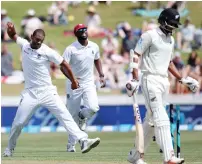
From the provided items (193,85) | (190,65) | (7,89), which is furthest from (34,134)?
(193,85)

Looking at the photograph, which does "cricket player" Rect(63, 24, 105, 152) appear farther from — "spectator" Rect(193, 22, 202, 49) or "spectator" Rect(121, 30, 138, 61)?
"spectator" Rect(193, 22, 202, 49)

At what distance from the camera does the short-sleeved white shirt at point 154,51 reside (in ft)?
30.5

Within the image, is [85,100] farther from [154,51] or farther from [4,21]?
[4,21]

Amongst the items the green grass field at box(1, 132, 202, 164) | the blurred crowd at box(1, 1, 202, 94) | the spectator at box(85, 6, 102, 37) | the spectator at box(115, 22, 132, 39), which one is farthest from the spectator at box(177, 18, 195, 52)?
the green grass field at box(1, 132, 202, 164)

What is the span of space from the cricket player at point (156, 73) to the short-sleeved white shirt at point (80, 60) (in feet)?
11.3

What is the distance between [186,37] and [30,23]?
15.2 feet

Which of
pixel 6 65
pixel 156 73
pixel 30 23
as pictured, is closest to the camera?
pixel 156 73

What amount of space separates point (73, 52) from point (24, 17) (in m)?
12.6

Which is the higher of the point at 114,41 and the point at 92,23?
the point at 92,23

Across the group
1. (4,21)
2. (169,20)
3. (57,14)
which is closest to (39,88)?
(169,20)

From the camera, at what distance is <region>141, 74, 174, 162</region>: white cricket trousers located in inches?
362

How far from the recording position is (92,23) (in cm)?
2483

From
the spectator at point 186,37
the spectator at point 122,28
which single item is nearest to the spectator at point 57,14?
the spectator at point 122,28

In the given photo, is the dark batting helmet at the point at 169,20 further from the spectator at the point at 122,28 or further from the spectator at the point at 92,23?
the spectator at the point at 92,23
